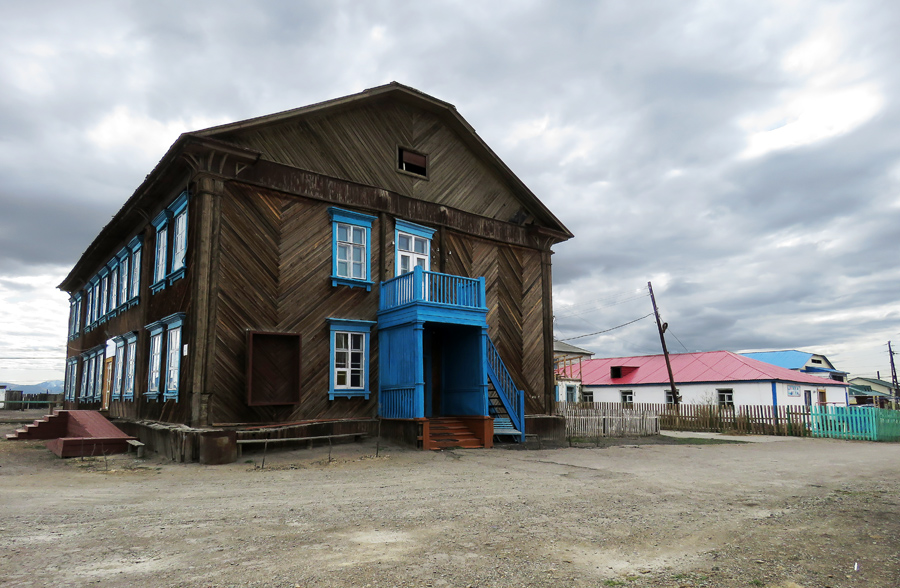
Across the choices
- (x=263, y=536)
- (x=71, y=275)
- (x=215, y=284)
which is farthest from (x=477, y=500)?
(x=71, y=275)

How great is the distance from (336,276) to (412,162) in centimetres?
466

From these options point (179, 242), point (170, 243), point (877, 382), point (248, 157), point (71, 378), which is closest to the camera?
point (248, 157)

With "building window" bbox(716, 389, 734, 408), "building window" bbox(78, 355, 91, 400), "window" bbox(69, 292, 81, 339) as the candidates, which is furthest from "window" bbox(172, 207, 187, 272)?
"building window" bbox(716, 389, 734, 408)

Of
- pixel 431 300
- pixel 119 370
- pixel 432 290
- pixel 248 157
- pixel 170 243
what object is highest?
pixel 248 157

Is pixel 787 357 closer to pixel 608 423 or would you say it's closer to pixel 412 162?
pixel 608 423

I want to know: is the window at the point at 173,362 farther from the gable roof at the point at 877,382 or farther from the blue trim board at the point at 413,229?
the gable roof at the point at 877,382

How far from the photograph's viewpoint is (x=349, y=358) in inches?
647

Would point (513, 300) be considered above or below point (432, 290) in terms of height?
above

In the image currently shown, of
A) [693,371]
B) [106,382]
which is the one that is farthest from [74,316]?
[693,371]

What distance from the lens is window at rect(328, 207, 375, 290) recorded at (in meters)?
16.4

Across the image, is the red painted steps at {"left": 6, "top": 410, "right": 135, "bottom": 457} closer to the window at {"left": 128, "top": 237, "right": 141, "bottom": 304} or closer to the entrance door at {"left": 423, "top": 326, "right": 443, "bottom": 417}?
the window at {"left": 128, "top": 237, "right": 141, "bottom": 304}

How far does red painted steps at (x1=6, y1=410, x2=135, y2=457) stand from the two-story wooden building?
1.18 m

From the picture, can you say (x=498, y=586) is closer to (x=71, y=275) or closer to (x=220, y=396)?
(x=220, y=396)

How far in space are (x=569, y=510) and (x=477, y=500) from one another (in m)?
1.34
